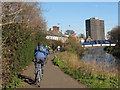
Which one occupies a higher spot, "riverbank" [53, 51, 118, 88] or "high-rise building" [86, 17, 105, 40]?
"high-rise building" [86, 17, 105, 40]

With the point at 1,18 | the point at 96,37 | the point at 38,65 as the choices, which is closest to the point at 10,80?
the point at 38,65

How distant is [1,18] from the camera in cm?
556

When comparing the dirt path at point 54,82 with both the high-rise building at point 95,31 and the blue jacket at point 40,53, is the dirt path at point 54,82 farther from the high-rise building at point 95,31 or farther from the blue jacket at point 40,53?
the high-rise building at point 95,31

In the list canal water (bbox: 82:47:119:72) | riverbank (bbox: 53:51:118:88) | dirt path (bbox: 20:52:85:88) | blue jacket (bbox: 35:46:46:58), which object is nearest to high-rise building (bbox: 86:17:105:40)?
canal water (bbox: 82:47:119:72)

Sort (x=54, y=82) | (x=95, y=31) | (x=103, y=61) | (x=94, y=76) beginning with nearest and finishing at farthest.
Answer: (x=54, y=82), (x=94, y=76), (x=103, y=61), (x=95, y=31)

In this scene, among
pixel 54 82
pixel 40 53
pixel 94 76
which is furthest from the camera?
pixel 94 76

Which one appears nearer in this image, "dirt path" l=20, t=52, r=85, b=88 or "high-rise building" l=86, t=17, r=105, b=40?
"dirt path" l=20, t=52, r=85, b=88

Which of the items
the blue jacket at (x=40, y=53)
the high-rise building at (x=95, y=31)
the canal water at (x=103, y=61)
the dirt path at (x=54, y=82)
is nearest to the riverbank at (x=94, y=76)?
the dirt path at (x=54, y=82)

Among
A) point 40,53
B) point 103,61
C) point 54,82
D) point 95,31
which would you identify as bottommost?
point 103,61

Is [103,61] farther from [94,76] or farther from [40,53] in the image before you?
[40,53]

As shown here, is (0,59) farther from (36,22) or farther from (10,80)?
(36,22)

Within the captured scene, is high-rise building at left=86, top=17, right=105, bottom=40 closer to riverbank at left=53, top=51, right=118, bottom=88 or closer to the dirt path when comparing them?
riverbank at left=53, top=51, right=118, bottom=88

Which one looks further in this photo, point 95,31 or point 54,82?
point 95,31

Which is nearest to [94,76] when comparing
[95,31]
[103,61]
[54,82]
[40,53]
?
[54,82]
